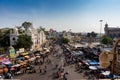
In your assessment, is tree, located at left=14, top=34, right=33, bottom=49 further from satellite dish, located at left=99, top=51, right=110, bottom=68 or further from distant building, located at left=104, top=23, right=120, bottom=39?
distant building, located at left=104, top=23, right=120, bottom=39

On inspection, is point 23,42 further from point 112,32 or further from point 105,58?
point 112,32

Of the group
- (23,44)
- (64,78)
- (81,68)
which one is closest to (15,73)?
(64,78)

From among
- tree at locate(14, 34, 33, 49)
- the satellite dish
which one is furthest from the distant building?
the satellite dish

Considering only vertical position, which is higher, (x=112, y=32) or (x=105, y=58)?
(x=105, y=58)

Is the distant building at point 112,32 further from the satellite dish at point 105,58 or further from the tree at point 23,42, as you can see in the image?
the satellite dish at point 105,58

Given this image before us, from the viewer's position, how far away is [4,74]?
29828 mm

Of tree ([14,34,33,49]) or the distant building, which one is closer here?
tree ([14,34,33,49])

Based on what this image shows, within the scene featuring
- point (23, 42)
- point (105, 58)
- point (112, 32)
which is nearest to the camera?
point (105, 58)

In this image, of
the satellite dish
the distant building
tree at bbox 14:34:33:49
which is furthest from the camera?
the distant building

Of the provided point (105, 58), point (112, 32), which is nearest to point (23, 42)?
point (105, 58)

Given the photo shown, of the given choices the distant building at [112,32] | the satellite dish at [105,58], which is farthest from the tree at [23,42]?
the distant building at [112,32]

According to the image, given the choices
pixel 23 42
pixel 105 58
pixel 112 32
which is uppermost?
pixel 105 58

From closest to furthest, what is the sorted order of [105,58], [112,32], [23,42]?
1. [105,58]
2. [23,42]
3. [112,32]

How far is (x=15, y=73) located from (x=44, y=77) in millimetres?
5789
